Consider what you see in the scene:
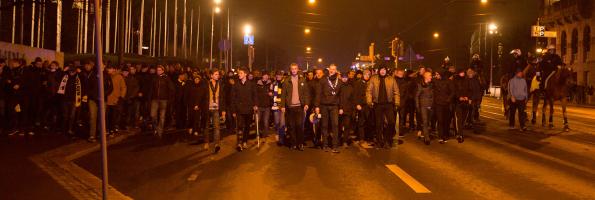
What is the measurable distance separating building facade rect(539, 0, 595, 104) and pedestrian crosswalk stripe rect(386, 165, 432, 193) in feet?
148

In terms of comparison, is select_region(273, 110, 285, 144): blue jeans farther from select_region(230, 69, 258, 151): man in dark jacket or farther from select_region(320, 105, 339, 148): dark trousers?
select_region(320, 105, 339, 148): dark trousers

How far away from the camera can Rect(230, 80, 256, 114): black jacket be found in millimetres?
14562

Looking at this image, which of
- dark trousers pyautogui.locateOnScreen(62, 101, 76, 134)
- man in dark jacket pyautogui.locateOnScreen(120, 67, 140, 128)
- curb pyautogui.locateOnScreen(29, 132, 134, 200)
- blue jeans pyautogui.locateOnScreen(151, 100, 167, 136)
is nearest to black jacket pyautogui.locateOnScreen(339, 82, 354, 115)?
blue jeans pyautogui.locateOnScreen(151, 100, 167, 136)

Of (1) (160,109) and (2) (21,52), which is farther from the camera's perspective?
(2) (21,52)

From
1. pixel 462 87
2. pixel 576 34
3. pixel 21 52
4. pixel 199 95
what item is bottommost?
pixel 199 95

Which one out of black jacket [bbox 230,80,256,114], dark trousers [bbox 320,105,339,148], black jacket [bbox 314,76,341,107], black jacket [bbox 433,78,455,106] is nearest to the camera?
black jacket [bbox 230,80,256,114]

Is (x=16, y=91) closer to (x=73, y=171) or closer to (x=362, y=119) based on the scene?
(x=73, y=171)

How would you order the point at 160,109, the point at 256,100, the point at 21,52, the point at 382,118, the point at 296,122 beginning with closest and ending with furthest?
the point at 256,100 < the point at 296,122 < the point at 382,118 < the point at 160,109 < the point at 21,52

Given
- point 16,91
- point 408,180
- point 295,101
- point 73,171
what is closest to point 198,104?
point 295,101

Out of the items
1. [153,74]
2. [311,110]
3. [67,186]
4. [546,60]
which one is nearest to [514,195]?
[67,186]

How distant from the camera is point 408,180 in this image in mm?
10516

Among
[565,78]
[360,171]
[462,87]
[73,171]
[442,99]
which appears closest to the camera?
[73,171]

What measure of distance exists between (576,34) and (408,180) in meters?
56.3

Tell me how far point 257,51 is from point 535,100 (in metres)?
69.6
